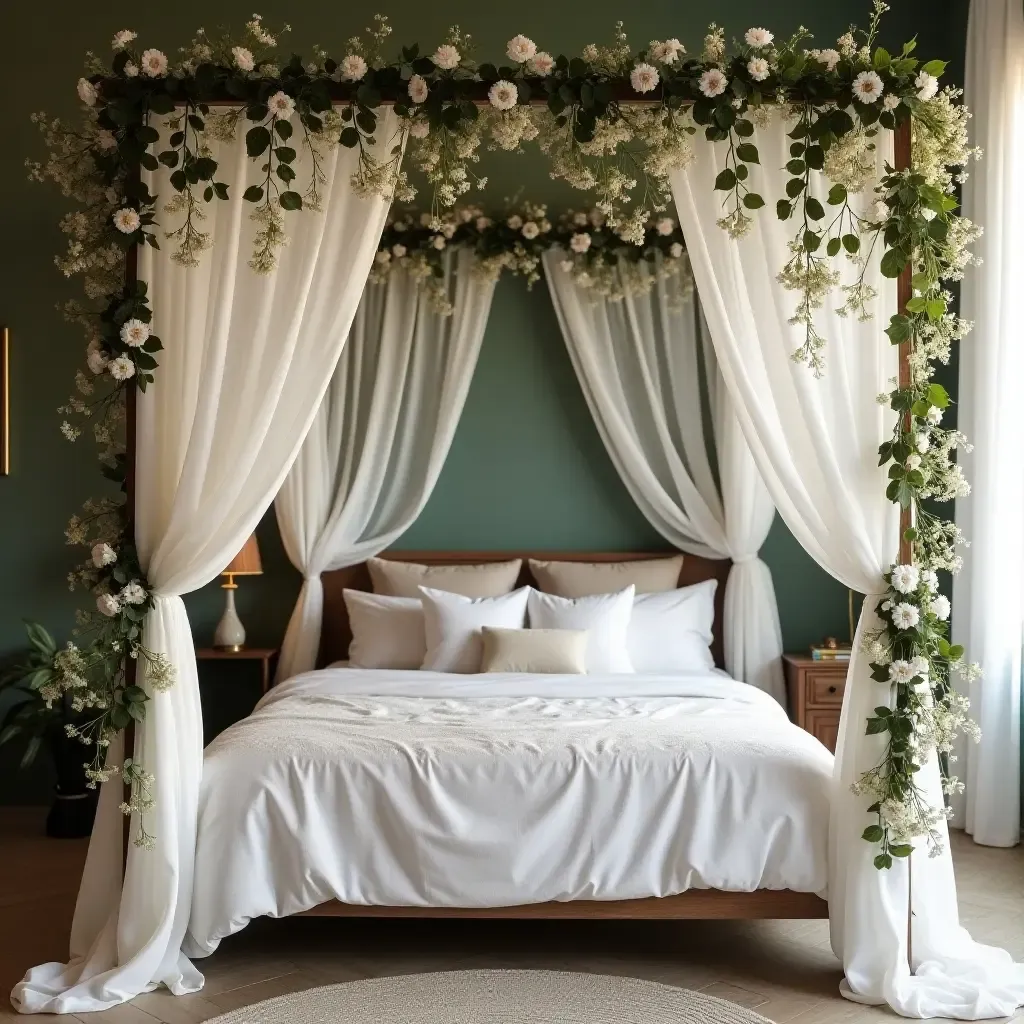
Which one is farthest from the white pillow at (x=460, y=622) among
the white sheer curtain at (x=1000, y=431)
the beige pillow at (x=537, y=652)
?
the white sheer curtain at (x=1000, y=431)

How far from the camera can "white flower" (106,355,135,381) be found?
349cm

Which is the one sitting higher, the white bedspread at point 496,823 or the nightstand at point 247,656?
the nightstand at point 247,656

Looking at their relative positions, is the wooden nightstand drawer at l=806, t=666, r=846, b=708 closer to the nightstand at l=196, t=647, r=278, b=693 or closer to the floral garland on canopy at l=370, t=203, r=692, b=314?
the floral garland on canopy at l=370, t=203, r=692, b=314

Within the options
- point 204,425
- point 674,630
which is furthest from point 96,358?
point 674,630

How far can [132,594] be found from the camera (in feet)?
11.6

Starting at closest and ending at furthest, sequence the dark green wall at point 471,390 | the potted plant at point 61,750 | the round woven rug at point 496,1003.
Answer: the round woven rug at point 496,1003, the potted plant at point 61,750, the dark green wall at point 471,390

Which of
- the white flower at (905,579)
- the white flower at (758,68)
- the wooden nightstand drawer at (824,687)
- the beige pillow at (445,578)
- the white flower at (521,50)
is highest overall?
the white flower at (521,50)

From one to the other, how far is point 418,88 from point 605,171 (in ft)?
1.90

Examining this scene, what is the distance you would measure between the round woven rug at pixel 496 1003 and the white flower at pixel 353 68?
2.55 metres

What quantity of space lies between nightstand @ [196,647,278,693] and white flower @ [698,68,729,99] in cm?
315

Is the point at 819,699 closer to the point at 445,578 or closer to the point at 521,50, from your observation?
the point at 445,578

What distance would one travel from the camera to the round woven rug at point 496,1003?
10.8 ft

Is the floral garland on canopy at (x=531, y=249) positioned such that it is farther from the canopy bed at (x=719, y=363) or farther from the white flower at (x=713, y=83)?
the white flower at (x=713, y=83)

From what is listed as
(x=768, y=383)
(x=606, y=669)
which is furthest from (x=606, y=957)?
(x=768, y=383)
